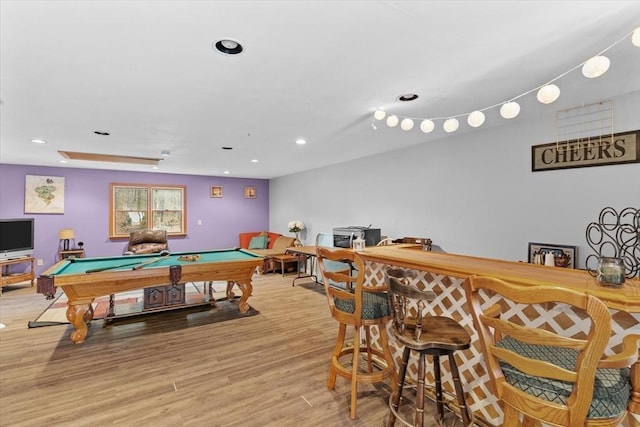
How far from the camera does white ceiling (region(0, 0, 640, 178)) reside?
5.07ft

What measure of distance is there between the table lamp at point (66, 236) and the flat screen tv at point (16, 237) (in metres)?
0.48

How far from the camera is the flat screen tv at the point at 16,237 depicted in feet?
18.2

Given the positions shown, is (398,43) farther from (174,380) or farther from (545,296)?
(174,380)

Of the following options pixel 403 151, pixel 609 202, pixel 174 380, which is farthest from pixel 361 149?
pixel 174 380

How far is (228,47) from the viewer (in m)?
1.88

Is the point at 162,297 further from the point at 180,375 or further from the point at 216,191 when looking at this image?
the point at 216,191

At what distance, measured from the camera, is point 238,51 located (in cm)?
192

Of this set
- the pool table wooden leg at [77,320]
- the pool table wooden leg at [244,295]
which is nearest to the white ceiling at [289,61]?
the pool table wooden leg at [77,320]

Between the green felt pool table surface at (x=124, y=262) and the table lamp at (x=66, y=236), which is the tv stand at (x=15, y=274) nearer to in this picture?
the table lamp at (x=66, y=236)

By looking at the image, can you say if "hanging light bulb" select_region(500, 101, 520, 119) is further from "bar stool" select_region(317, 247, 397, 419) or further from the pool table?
the pool table

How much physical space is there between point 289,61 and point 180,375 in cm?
271

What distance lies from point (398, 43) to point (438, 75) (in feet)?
1.90

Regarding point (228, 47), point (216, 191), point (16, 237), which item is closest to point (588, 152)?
point (228, 47)

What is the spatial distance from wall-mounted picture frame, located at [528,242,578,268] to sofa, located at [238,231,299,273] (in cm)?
495
